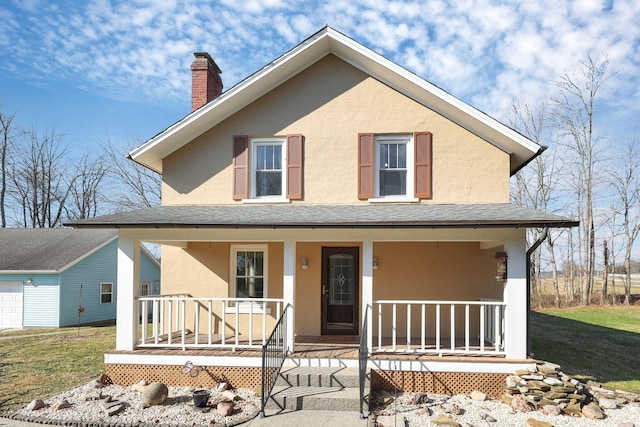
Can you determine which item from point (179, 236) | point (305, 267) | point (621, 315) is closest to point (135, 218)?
point (179, 236)

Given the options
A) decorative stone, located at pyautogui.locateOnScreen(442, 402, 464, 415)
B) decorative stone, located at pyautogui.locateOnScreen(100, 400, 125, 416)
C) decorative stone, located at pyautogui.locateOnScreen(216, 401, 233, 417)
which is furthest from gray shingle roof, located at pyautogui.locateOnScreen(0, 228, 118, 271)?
decorative stone, located at pyautogui.locateOnScreen(442, 402, 464, 415)

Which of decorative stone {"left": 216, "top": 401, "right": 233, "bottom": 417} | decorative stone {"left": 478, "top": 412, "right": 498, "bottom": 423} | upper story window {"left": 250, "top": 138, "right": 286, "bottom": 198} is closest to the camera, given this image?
decorative stone {"left": 478, "top": 412, "right": 498, "bottom": 423}

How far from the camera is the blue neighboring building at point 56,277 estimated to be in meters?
18.3

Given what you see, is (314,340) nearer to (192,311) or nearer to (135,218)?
(192,311)

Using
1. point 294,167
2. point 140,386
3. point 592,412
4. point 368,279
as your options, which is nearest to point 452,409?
point 592,412

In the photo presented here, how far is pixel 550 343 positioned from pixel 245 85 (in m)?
11.7

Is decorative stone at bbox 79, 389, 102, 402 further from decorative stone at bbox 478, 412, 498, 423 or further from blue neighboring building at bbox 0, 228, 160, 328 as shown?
blue neighboring building at bbox 0, 228, 160, 328

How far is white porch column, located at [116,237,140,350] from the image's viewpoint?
8.55 m

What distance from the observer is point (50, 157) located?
33.2 m

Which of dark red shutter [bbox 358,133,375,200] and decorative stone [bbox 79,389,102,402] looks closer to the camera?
decorative stone [bbox 79,389,102,402]

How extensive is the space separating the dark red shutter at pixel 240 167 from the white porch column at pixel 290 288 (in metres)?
2.22

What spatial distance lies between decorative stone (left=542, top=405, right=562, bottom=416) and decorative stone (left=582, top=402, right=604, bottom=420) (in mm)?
377

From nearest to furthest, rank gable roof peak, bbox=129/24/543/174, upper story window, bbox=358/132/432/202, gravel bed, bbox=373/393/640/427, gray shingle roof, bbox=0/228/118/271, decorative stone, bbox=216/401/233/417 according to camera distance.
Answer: gravel bed, bbox=373/393/640/427, decorative stone, bbox=216/401/233/417, gable roof peak, bbox=129/24/543/174, upper story window, bbox=358/132/432/202, gray shingle roof, bbox=0/228/118/271

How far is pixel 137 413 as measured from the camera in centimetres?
703
